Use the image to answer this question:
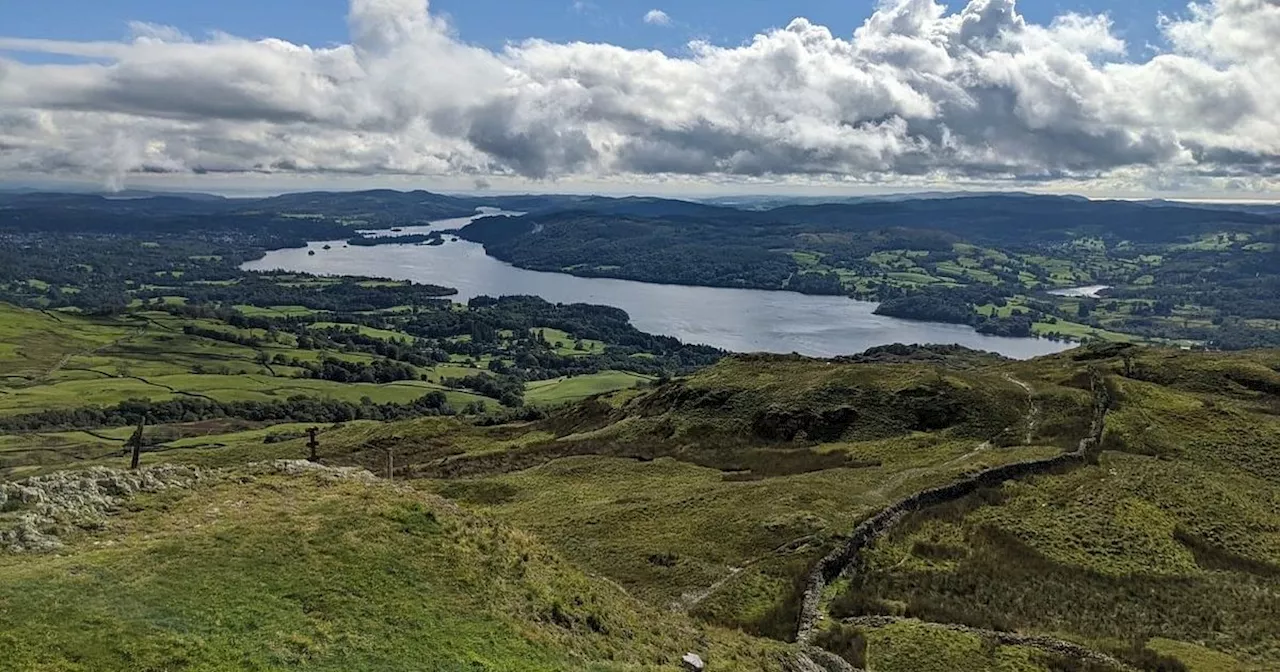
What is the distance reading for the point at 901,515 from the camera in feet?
162

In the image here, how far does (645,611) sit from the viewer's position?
3266cm

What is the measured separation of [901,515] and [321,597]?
3512 centimetres

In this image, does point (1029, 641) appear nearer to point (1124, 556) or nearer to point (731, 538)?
point (1124, 556)

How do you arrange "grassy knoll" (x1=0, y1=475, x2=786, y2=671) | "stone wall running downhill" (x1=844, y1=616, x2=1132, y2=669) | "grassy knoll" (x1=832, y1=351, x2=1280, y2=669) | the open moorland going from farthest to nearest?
"grassy knoll" (x1=832, y1=351, x2=1280, y2=669) → "stone wall running downhill" (x1=844, y1=616, x2=1132, y2=669) → the open moorland → "grassy knoll" (x1=0, y1=475, x2=786, y2=671)

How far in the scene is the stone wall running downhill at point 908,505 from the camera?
1521 inches

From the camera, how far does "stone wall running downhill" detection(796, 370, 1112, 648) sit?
127ft

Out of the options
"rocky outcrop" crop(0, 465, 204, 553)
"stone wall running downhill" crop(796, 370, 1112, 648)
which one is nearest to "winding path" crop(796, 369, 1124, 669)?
"stone wall running downhill" crop(796, 370, 1112, 648)

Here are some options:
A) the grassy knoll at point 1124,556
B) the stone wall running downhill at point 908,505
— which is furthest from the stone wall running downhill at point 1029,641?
the stone wall running downhill at point 908,505

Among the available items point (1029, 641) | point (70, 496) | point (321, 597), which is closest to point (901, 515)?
point (1029, 641)

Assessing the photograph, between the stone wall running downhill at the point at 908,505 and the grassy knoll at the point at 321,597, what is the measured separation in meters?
6.93

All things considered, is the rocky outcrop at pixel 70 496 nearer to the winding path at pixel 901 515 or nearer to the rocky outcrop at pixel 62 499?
the rocky outcrop at pixel 62 499

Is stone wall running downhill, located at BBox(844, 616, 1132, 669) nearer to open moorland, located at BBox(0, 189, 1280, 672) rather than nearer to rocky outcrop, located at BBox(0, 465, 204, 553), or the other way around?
open moorland, located at BBox(0, 189, 1280, 672)

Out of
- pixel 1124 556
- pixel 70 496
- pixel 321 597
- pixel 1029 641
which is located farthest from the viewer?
pixel 1124 556

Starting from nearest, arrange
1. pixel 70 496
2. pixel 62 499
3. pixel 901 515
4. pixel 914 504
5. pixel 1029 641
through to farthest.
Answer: pixel 62 499 → pixel 70 496 → pixel 1029 641 → pixel 901 515 → pixel 914 504
